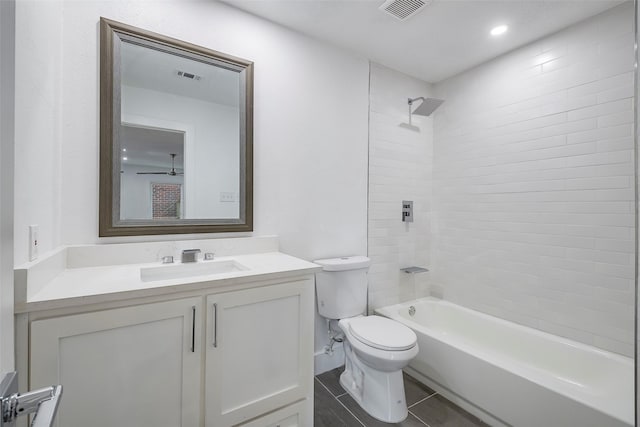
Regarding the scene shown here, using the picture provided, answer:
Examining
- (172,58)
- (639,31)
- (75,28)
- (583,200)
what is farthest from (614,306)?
(75,28)

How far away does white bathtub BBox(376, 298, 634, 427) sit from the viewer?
1.33m

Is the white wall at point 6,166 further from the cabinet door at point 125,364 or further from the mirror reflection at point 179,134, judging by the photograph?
the mirror reflection at point 179,134

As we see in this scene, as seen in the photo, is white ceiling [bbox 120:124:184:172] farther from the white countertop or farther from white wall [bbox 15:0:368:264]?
the white countertop

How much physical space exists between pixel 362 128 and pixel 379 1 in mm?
828

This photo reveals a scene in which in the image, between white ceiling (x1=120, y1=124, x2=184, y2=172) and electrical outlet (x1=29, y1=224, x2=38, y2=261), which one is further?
white ceiling (x1=120, y1=124, x2=184, y2=172)

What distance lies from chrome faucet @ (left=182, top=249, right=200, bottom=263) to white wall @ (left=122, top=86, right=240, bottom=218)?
0.21 meters

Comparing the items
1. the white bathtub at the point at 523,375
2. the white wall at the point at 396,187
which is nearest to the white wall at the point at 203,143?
the white wall at the point at 396,187

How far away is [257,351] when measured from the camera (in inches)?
50.3

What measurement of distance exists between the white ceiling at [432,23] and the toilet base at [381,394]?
2180 mm

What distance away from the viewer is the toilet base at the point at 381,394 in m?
1.67

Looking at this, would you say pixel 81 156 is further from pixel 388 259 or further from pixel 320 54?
pixel 388 259

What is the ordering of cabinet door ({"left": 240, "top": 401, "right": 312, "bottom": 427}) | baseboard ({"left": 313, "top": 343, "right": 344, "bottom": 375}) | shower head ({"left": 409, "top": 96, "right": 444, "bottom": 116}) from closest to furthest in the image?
cabinet door ({"left": 240, "top": 401, "right": 312, "bottom": 427}) < baseboard ({"left": 313, "top": 343, "right": 344, "bottom": 375}) < shower head ({"left": 409, "top": 96, "right": 444, "bottom": 116})

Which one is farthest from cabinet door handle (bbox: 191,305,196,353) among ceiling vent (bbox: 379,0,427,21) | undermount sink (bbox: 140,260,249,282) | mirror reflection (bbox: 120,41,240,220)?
ceiling vent (bbox: 379,0,427,21)

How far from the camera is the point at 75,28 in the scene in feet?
4.46
